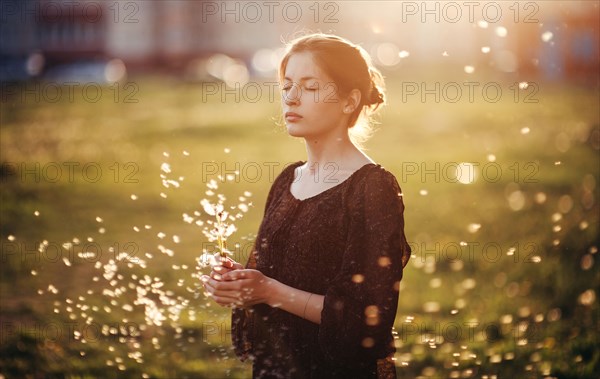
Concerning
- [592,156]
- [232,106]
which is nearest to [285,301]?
[592,156]

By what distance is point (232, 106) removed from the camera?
117 feet

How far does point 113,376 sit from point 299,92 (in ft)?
10.7

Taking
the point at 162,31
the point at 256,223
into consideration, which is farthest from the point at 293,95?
the point at 162,31

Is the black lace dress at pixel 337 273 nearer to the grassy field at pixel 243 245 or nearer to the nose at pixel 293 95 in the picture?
the nose at pixel 293 95

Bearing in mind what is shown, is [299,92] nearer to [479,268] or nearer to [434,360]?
[434,360]

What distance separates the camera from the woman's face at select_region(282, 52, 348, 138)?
3465 mm

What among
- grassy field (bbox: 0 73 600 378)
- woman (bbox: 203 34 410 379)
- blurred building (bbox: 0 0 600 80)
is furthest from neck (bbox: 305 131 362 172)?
blurred building (bbox: 0 0 600 80)

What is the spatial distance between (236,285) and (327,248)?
1.44 ft

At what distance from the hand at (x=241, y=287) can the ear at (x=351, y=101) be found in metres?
0.84

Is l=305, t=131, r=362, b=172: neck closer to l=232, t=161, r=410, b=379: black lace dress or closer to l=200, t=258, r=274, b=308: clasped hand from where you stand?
l=232, t=161, r=410, b=379: black lace dress

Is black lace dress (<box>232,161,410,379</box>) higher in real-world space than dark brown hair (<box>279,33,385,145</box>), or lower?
lower

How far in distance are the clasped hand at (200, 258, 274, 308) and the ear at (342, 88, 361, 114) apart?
2.76 feet

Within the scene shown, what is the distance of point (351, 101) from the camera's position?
3570 mm

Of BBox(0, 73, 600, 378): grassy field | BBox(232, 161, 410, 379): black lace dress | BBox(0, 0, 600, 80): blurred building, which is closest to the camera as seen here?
BBox(232, 161, 410, 379): black lace dress
